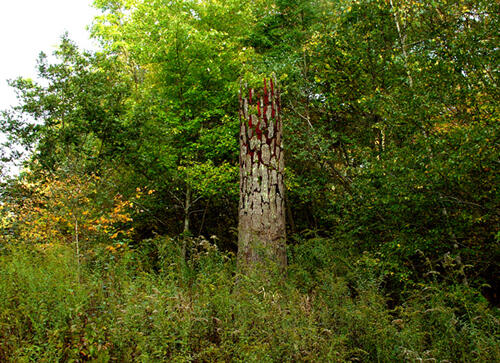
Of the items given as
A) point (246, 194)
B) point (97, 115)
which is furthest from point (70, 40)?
point (246, 194)

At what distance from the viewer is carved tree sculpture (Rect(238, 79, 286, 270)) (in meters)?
6.07

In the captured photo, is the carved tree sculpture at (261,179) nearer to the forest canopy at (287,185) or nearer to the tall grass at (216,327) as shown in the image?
the forest canopy at (287,185)

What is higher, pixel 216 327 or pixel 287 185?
pixel 287 185

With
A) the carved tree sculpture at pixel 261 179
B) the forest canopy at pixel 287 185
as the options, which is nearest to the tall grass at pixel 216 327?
the forest canopy at pixel 287 185

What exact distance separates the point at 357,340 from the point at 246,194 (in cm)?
312

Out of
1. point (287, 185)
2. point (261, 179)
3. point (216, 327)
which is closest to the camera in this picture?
point (216, 327)

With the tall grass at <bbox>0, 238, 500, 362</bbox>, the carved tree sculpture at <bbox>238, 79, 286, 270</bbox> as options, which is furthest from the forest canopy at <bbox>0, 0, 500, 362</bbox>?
the carved tree sculpture at <bbox>238, 79, 286, 270</bbox>

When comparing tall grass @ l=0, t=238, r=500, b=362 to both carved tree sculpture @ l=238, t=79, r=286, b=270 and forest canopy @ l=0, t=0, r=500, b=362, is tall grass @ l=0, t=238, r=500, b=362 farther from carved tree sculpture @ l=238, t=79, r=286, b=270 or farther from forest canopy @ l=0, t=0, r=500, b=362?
carved tree sculpture @ l=238, t=79, r=286, b=270

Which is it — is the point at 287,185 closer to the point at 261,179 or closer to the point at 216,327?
the point at 261,179

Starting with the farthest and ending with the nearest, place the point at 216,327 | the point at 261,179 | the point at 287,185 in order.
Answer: the point at 287,185, the point at 261,179, the point at 216,327

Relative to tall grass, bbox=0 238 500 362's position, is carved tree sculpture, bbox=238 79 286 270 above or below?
above

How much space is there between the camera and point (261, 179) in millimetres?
6301

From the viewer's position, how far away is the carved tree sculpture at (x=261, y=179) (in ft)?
19.9

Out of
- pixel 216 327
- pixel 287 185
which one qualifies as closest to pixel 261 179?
pixel 216 327
